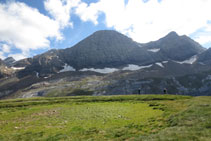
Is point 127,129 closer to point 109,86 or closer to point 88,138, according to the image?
point 88,138

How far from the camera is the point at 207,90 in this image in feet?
525

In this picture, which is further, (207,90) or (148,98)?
(207,90)

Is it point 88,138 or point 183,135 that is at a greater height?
point 183,135

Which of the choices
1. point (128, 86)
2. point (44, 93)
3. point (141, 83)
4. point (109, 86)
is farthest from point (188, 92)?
point (44, 93)

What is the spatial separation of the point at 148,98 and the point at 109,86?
109649 millimetres

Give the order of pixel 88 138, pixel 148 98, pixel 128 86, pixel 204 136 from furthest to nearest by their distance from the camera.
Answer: pixel 128 86 → pixel 148 98 → pixel 88 138 → pixel 204 136

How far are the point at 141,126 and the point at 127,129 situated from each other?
1.98 m

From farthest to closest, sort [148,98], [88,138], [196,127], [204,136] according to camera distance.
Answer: [148,98] → [88,138] → [196,127] → [204,136]

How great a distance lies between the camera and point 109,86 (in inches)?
6004

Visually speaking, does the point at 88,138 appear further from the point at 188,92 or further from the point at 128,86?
the point at 188,92

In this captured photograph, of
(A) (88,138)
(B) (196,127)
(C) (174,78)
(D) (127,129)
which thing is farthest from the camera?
(C) (174,78)

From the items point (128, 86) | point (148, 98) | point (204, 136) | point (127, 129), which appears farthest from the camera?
point (128, 86)

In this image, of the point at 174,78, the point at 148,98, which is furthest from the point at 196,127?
the point at 174,78

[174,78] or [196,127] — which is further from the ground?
[174,78]
